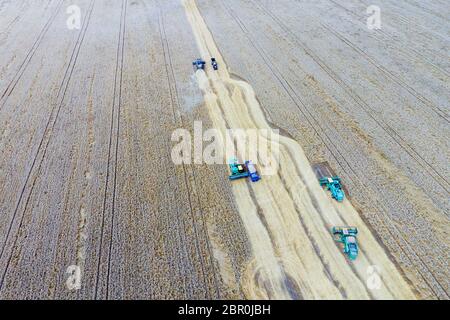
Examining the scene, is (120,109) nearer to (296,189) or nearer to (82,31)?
(296,189)

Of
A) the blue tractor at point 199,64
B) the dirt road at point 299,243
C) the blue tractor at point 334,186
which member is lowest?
the dirt road at point 299,243

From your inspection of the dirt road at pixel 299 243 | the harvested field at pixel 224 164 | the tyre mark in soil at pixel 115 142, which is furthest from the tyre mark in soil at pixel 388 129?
the tyre mark in soil at pixel 115 142

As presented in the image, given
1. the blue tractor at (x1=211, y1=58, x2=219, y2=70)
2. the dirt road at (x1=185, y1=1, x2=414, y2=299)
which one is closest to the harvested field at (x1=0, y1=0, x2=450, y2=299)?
the dirt road at (x1=185, y1=1, x2=414, y2=299)

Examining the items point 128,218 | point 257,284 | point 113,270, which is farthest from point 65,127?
point 257,284

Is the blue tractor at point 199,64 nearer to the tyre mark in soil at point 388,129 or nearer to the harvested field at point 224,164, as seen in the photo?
the harvested field at point 224,164

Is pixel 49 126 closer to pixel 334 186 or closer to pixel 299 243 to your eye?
pixel 299 243

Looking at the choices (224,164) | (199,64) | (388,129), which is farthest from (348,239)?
(199,64)
